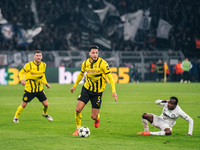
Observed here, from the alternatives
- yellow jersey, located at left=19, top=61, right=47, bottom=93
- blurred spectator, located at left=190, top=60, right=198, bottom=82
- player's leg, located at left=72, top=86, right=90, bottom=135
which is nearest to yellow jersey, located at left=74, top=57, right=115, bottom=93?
player's leg, located at left=72, top=86, right=90, bottom=135

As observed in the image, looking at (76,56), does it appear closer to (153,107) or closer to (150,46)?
(150,46)

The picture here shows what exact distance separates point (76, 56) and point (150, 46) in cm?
891

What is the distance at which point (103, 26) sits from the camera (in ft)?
137

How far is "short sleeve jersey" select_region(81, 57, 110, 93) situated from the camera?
952cm

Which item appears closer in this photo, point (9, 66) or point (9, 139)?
point (9, 139)

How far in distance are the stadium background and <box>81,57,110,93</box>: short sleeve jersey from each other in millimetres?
26310

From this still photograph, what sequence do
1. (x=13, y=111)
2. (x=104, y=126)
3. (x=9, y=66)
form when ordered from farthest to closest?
(x=9, y=66) < (x=13, y=111) < (x=104, y=126)

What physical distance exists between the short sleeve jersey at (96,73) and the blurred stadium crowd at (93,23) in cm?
2892

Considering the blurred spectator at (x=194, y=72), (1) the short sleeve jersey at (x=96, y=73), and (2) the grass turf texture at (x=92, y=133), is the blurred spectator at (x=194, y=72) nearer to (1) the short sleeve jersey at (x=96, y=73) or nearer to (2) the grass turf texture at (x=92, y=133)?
(2) the grass turf texture at (x=92, y=133)

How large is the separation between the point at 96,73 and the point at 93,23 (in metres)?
32.6

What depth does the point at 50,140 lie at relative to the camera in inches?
328

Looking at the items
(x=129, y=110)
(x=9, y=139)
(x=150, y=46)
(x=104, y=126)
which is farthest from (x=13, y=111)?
(x=150, y=46)

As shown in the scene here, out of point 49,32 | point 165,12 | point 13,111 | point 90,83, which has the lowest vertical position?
point 13,111

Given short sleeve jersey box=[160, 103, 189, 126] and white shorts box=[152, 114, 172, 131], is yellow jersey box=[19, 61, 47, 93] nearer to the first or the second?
white shorts box=[152, 114, 172, 131]
